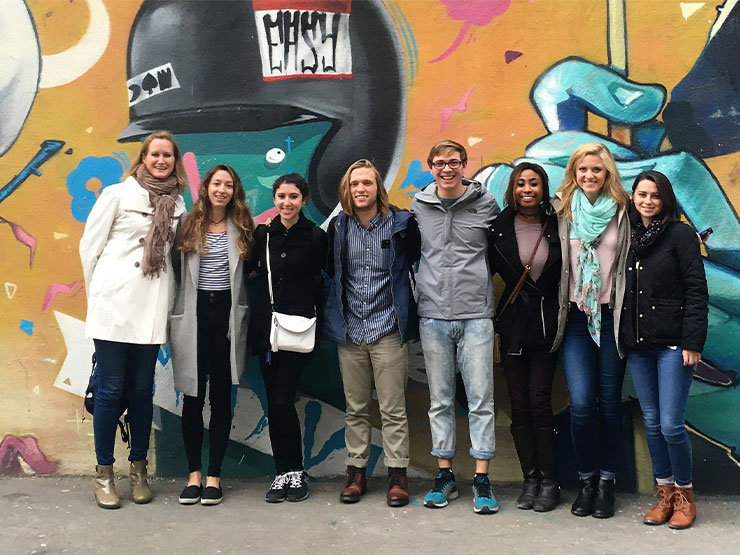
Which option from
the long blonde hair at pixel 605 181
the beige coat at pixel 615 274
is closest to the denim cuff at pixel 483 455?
the beige coat at pixel 615 274

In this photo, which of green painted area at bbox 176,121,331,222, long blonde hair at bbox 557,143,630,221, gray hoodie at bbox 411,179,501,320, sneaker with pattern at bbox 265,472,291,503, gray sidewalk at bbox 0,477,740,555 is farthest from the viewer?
green painted area at bbox 176,121,331,222

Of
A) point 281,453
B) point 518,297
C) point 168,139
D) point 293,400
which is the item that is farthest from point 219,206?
point 518,297

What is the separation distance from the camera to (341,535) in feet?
13.5

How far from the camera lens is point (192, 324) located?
177 inches

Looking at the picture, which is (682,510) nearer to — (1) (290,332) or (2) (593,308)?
(2) (593,308)

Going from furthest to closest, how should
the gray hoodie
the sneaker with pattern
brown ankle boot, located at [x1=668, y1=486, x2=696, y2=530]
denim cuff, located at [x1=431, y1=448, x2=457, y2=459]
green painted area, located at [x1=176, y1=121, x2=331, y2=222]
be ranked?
1. green painted area, located at [x1=176, y1=121, x2=331, y2=222]
2. the sneaker with pattern
3. denim cuff, located at [x1=431, y1=448, x2=457, y2=459]
4. the gray hoodie
5. brown ankle boot, located at [x1=668, y1=486, x2=696, y2=530]

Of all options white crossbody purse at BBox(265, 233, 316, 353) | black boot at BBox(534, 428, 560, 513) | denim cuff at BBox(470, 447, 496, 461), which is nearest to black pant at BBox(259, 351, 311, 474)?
white crossbody purse at BBox(265, 233, 316, 353)

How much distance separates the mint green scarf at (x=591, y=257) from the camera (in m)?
4.24

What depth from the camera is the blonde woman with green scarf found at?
4.27 metres

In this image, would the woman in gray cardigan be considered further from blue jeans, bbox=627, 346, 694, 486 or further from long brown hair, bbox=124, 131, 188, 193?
blue jeans, bbox=627, 346, 694, 486

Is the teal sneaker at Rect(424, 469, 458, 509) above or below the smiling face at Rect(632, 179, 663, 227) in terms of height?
below

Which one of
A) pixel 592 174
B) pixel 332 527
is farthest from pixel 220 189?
pixel 592 174

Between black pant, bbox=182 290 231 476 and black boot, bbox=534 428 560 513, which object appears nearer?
black boot, bbox=534 428 560 513

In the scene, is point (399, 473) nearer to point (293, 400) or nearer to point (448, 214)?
point (293, 400)
